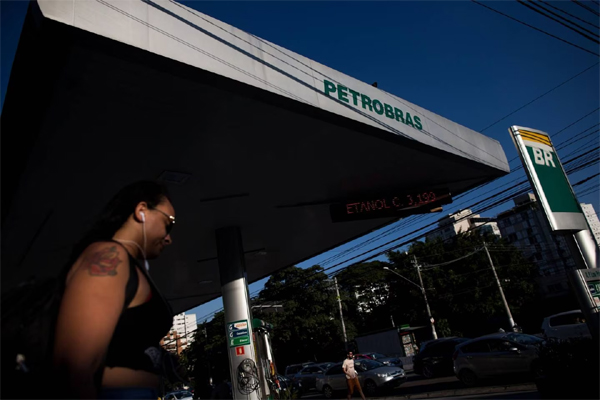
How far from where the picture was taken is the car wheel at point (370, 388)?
15289 millimetres

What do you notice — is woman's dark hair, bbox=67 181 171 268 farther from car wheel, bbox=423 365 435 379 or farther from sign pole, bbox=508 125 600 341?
car wheel, bbox=423 365 435 379

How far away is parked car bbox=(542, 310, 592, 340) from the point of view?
12953 mm

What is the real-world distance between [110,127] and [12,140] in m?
1.15

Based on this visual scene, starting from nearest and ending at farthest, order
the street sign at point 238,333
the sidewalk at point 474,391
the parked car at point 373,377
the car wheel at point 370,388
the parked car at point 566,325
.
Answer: the street sign at point 238,333, the sidewalk at point 474,391, the parked car at point 566,325, the parked car at point 373,377, the car wheel at point 370,388

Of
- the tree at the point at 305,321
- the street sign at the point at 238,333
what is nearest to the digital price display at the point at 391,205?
the street sign at the point at 238,333

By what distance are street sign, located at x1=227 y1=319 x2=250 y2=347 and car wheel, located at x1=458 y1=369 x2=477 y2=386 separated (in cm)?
767

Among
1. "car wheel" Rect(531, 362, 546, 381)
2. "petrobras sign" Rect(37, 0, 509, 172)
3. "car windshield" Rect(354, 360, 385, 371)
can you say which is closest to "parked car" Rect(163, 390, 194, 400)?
"car windshield" Rect(354, 360, 385, 371)

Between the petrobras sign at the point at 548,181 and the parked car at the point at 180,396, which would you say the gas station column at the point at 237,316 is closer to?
the petrobras sign at the point at 548,181

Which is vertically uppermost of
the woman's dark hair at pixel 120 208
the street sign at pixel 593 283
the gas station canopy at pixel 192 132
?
the gas station canopy at pixel 192 132

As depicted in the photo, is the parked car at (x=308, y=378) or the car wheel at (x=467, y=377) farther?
the parked car at (x=308, y=378)

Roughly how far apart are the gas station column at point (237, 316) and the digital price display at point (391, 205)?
2957 millimetres

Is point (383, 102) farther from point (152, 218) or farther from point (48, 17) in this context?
point (152, 218)

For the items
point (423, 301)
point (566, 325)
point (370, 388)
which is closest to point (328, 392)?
point (370, 388)

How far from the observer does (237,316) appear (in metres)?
9.39
